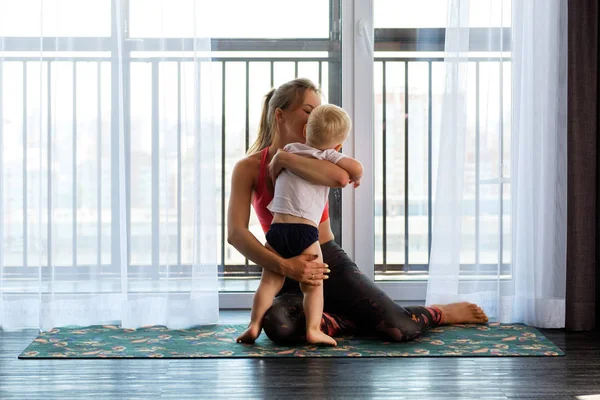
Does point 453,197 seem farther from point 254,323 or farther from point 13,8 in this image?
point 13,8

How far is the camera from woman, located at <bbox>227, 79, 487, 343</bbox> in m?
2.62

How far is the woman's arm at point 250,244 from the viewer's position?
260 cm

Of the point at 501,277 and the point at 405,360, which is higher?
the point at 501,277

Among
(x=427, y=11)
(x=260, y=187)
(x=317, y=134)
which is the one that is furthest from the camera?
(x=427, y=11)

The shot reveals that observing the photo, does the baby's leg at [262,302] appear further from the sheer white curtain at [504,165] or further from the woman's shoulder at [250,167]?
the sheer white curtain at [504,165]

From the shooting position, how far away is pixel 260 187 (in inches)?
110

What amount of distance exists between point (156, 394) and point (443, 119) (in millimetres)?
1574

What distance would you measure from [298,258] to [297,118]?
50 cm

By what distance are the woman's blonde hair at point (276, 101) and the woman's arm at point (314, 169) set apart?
0.72ft

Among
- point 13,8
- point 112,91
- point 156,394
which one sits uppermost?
point 13,8

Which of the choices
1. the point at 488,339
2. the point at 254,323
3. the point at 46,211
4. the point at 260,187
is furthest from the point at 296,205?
the point at 46,211

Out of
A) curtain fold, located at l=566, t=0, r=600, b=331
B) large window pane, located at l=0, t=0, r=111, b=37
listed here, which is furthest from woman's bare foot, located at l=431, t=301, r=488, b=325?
large window pane, located at l=0, t=0, r=111, b=37

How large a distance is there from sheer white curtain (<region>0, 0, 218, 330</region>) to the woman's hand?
508mm

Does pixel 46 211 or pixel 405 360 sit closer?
pixel 405 360
